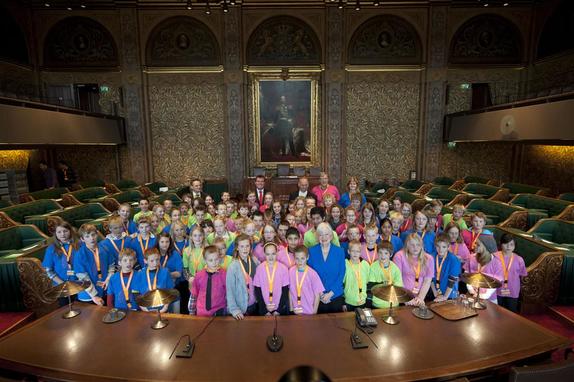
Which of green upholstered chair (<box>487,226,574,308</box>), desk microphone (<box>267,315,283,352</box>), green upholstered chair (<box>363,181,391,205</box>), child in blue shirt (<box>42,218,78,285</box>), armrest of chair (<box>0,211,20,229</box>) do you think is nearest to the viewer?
desk microphone (<box>267,315,283,352</box>)

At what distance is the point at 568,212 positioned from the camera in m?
7.50

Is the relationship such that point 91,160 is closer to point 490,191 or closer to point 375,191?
point 375,191

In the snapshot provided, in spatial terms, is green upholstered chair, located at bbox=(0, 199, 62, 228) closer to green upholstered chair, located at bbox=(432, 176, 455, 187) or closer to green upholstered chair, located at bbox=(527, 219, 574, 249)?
green upholstered chair, located at bbox=(527, 219, 574, 249)

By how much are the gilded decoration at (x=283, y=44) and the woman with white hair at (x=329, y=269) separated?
11998mm

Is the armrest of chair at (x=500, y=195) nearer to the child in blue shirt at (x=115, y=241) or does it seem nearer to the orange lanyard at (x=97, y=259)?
the child in blue shirt at (x=115, y=241)

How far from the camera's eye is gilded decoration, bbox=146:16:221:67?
14.1m

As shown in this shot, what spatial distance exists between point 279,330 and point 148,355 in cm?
118

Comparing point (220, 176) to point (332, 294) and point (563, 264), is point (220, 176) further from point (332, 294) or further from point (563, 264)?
point (563, 264)

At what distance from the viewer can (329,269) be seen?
4.12m

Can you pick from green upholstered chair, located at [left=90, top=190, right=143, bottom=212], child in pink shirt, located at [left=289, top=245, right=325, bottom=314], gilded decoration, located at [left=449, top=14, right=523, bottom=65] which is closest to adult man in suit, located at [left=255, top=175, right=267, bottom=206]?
green upholstered chair, located at [left=90, top=190, right=143, bottom=212]

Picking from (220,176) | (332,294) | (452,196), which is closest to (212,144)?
(220,176)

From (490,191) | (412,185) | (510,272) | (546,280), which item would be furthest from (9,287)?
(412,185)

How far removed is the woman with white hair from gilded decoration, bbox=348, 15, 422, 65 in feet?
40.2

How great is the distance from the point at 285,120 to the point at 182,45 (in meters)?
5.68
